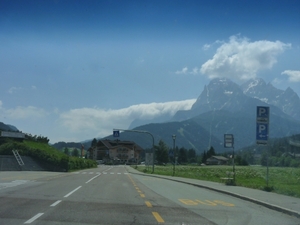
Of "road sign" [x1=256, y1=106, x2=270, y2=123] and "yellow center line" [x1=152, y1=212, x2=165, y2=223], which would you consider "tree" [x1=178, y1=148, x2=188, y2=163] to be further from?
"yellow center line" [x1=152, y1=212, x2=165, y2=223]

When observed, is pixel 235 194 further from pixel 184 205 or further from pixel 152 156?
pixel 152 156

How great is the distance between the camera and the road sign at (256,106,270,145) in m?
21.6

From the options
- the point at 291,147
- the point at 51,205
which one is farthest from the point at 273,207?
the point at 291,147

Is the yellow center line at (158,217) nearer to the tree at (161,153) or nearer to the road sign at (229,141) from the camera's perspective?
the road sign at (229,141)

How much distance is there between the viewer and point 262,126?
857 inches

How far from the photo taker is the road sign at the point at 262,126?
21594mm

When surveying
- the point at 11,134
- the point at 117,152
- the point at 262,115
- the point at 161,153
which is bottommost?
the point at 117,152

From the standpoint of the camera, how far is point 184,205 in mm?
14836

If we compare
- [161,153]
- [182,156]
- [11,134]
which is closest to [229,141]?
[11,134]

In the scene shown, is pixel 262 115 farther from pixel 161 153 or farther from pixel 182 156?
pixel 182 156

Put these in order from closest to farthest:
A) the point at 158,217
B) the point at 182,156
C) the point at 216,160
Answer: the point at 158,217, the point at 216,160, the point at 182,156

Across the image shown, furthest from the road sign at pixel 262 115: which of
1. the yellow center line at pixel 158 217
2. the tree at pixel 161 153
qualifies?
the tree at pixel 161 153

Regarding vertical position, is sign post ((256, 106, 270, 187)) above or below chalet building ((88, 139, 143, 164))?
above

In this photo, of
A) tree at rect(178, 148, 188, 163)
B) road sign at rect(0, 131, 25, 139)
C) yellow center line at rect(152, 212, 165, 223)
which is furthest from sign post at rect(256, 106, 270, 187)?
tree at rect(178, 148, 188, 163)
